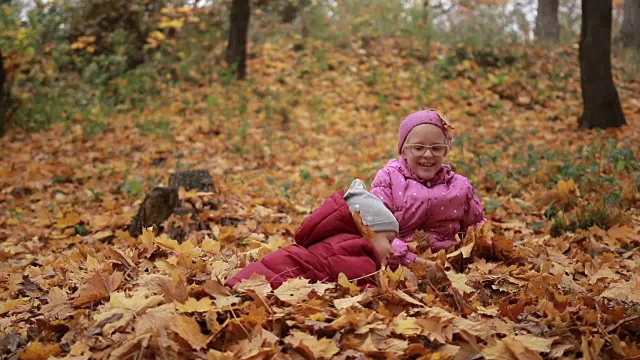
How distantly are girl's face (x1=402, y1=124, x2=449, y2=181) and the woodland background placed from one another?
488mm

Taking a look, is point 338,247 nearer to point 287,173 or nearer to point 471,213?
point 471,213

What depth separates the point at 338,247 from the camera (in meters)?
3.09

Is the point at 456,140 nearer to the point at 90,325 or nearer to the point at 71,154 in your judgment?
the point at 71,154

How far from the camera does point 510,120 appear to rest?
10.0m

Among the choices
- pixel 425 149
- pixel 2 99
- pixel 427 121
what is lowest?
pixel 425 149

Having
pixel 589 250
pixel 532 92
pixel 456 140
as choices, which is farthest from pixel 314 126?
pixel 589 250

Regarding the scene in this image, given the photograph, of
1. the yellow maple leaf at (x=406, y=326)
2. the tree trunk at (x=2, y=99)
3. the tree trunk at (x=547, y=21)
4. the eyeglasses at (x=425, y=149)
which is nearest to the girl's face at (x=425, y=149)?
the eyeglasses at (x=425, y=149)

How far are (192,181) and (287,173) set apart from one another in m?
1.96

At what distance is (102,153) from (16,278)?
219 inches

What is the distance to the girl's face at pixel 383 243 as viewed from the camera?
3152 millimetres

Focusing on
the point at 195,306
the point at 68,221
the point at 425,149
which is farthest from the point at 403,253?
the point at 68,221

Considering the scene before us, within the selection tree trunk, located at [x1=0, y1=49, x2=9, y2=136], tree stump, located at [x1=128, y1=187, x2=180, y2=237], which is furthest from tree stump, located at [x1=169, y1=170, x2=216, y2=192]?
tree trunk, located at [x1=0, y1=49, x2=9, y2=136]

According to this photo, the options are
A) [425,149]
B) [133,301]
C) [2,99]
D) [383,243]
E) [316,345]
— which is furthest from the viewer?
[2,99]

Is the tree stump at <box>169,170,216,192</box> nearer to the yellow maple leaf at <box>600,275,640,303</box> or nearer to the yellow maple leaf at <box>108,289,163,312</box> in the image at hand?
the yellow maple leaf at <box>108,289,163,312</box>
